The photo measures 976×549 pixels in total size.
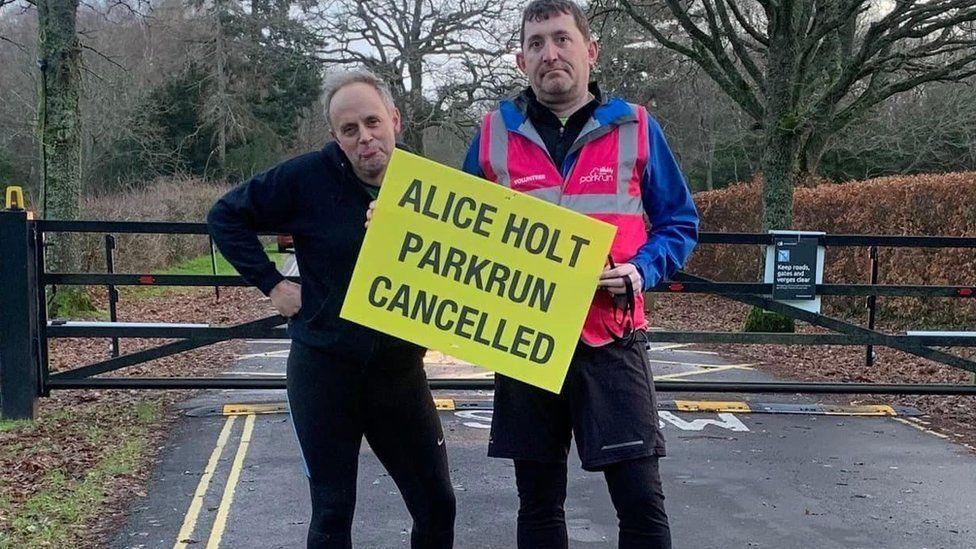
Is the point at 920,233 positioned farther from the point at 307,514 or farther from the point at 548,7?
the point at 548,7

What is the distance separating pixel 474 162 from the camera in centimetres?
297

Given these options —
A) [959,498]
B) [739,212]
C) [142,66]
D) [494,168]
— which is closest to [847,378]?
[959,498]

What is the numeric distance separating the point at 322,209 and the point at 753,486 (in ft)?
12.0

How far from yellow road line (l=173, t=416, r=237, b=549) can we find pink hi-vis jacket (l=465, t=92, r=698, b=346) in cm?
276

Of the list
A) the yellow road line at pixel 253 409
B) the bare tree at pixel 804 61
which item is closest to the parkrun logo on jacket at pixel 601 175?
the yellow road line at pixel 253 409

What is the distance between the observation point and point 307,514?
4.88m

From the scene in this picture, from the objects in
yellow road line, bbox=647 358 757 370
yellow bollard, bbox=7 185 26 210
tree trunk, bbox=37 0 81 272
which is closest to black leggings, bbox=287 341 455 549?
yellow bollard, bbox=7 185 26 210

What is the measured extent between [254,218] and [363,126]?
0.52 meters

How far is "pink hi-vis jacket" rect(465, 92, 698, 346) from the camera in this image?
2.77 metres

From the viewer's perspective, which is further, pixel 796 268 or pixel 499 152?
pixel 796 268

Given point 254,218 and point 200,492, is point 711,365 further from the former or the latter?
point 254,218

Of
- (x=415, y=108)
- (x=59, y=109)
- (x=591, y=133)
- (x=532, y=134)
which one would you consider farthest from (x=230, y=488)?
(x=415, y=108)

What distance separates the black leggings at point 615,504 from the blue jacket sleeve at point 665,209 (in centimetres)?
60

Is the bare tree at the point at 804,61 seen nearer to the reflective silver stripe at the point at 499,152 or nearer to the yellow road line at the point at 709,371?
the yellow road line at the point at 709,371
